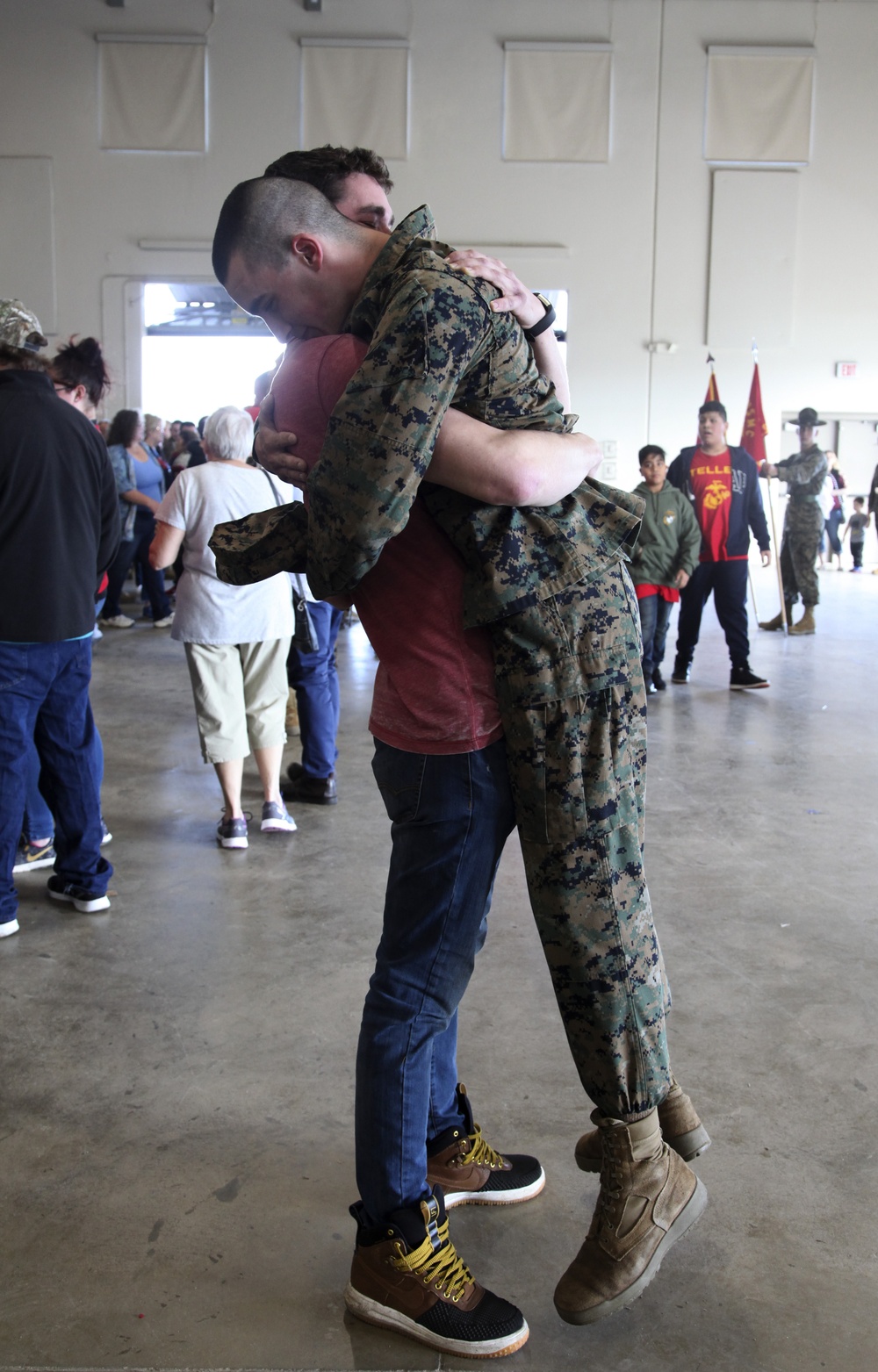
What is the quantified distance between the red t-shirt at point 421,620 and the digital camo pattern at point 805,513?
25.9 feet

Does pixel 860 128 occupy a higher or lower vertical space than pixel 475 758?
higher

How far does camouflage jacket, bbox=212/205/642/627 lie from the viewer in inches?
46.6

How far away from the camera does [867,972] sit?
108 inches

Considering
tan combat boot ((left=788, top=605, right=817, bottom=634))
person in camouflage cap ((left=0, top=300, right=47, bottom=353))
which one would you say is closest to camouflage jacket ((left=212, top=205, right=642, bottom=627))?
person in camouflage cap ((left=0, top=300, right=47, bottom=353))

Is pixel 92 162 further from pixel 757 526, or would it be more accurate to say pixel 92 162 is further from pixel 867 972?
pixel 867 972

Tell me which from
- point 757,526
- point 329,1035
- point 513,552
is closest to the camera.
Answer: point 513,552

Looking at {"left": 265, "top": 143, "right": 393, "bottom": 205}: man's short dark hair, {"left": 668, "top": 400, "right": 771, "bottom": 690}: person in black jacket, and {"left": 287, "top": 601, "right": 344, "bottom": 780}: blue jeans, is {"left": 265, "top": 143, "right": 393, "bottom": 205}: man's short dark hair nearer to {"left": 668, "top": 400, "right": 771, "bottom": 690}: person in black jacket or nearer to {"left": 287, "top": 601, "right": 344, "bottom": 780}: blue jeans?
{"left": 287, "top": 601, "right": 344, "bottom": 780}: blue jeans

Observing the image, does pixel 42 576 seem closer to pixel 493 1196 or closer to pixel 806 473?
pixel 493 1196

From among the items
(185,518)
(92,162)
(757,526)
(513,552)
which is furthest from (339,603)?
(92,162)

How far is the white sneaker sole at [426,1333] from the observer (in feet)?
4.95

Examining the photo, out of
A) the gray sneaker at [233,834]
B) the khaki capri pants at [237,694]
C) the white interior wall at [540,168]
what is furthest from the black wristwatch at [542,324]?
the white interior wall at [540,168]

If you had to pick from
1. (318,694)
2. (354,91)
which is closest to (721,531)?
(318,694)

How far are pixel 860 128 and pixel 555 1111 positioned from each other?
13.7 metres

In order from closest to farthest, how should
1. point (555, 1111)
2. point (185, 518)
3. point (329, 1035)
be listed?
point (555, 1111) → point (329, 1035) → point (185, 518)
